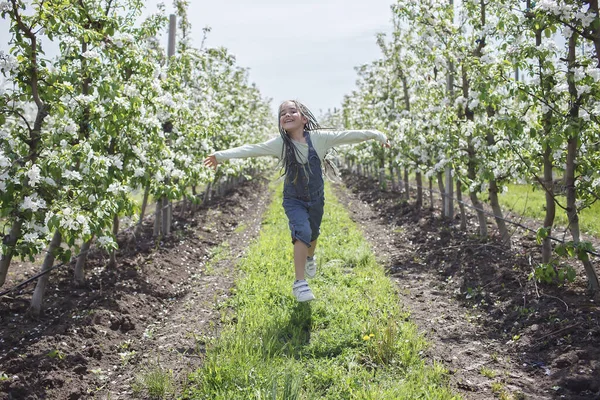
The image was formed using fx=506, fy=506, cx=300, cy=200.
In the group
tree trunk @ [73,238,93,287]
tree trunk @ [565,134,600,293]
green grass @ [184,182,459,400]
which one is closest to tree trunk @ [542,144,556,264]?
tree trunk @ [565,134,600,293]

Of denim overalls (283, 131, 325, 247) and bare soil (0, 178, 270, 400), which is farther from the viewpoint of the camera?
denim overalls (283, 131, 325, 247)

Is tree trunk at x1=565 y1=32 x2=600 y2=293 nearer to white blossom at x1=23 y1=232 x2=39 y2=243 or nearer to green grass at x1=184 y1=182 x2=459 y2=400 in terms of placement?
green grass at x1=184 y1=182 x2=459 y2=400

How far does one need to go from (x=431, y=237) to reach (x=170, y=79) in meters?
5.01

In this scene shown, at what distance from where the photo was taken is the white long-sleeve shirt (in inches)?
195

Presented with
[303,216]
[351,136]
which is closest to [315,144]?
[351,136]

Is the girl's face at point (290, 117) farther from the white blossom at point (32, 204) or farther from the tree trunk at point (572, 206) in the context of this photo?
the tree trunk at point (572, 206)

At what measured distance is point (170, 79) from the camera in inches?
287

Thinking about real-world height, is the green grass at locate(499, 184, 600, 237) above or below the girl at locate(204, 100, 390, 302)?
below


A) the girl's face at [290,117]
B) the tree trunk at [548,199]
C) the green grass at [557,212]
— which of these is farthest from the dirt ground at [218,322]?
the girl's face at [290,117]

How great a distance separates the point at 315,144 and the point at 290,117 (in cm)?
37

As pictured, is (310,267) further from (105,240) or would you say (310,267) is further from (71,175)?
(71,175)

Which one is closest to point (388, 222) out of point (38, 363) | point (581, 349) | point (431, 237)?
point (431, 237)

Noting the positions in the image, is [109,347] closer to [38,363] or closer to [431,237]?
[38,363]

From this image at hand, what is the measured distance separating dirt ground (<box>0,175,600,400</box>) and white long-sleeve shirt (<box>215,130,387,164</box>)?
1.65 metres
